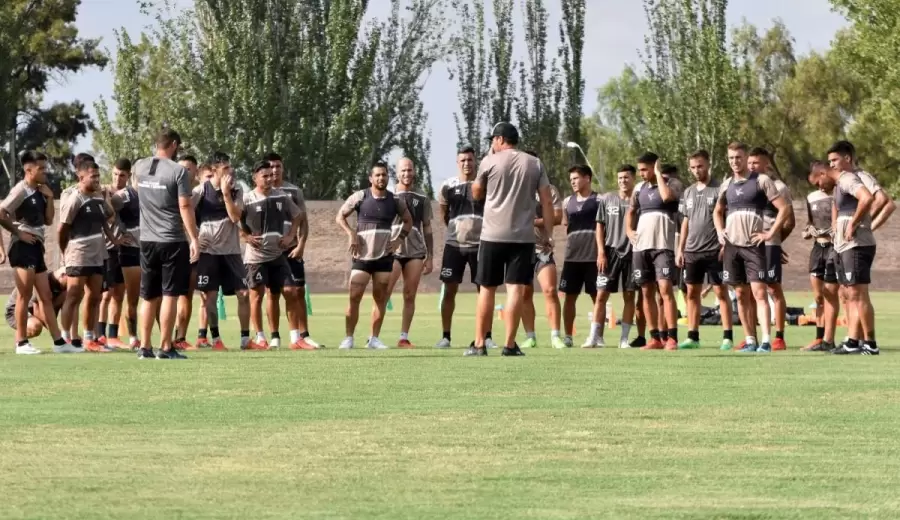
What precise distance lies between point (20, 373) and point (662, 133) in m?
45.3

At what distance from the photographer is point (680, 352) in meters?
18.6

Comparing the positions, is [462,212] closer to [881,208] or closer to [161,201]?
[161,201]

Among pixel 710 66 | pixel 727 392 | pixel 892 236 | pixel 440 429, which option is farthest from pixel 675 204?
pixel 710 66

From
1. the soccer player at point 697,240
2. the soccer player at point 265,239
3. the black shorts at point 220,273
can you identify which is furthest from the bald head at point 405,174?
the soccer player at point 697,240

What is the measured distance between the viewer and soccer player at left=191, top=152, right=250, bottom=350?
19.8 m

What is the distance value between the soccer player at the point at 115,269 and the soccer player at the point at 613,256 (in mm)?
5301

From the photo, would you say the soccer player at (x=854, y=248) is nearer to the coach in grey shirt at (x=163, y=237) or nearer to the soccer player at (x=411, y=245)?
the soccer player at (x=411, y=245)

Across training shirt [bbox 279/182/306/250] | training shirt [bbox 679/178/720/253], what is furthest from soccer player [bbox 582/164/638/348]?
training shirt [bbox 279/182/306/250]

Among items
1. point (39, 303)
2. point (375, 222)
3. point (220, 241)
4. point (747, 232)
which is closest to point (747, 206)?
point (747, 232)

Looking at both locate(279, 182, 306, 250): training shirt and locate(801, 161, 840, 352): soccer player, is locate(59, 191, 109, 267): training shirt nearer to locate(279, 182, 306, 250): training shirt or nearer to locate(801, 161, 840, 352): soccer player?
locate(279, 182, 306, 250): training shirt

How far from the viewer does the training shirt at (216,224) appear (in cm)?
1980

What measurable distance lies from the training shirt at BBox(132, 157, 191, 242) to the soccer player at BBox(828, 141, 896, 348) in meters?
6.36

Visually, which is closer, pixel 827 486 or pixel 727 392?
pixel 827 486

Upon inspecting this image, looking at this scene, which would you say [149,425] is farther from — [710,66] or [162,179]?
[710,66]
